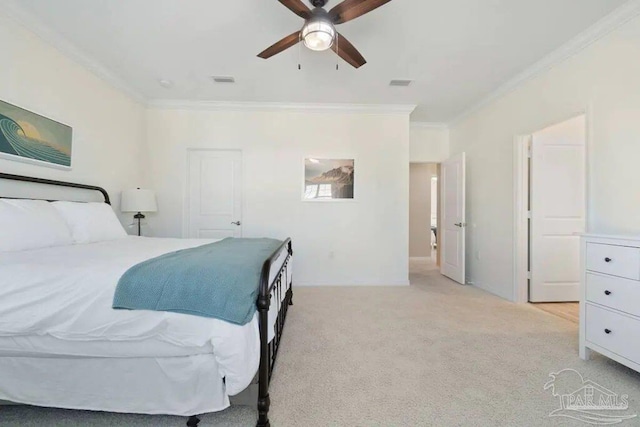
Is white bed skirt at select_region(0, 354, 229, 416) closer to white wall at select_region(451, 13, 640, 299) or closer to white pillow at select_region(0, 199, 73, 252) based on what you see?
white pillow at select_region(0, 199, 73, 252)

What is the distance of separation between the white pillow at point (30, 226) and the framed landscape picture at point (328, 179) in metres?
2.79

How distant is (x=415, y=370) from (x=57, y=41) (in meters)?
4.15

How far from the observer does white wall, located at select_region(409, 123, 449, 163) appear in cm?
518

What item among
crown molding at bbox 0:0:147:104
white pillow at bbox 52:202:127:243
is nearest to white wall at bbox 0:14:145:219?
crown molding at bbox 0:0:147:104

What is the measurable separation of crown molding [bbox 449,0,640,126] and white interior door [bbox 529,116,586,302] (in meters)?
0.71

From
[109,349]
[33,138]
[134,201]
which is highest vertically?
[33,138]

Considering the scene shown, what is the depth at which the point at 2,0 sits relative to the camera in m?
2.23

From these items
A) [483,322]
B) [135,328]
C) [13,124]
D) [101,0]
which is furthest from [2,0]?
[483,322]

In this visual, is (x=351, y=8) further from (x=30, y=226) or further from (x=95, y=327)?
(x=30, y=226)

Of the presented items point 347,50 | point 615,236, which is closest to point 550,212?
point 615,236

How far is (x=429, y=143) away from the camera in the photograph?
17.1 ft

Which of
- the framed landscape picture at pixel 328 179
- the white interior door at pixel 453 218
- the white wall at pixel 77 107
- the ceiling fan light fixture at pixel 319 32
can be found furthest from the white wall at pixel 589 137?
the white wall at pixel 77 107

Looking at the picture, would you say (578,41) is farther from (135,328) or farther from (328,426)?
(135,328)

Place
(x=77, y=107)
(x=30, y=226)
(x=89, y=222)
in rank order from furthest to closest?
1. (x=77, y=107)
2. (x=89, y=222)
3. (x=30, y=226)
